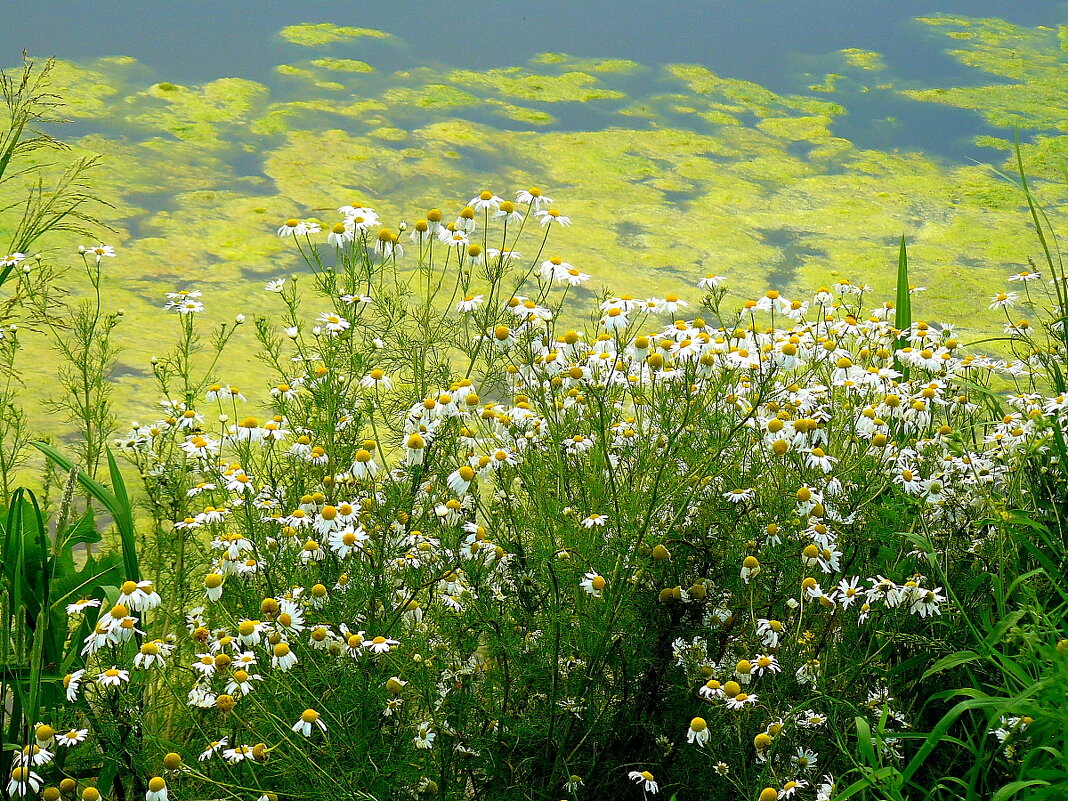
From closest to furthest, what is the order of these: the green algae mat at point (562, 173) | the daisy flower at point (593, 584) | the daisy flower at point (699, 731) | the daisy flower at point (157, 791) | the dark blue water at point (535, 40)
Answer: the daisy flower at point (157, 791) < the daisy flower at point (699, 731) < the daisy flower at point (593, 584) < the green algae mat at point (562, 173) < the dark blue water at point (535, 40)

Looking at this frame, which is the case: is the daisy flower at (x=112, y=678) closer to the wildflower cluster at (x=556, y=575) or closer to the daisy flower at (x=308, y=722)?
the wildflower cluster at (x=556, y=575)

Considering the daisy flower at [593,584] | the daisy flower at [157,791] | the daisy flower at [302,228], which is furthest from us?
the daisy flower at [302,228]

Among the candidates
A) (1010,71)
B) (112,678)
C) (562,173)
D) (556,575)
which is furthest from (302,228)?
(1010,71)

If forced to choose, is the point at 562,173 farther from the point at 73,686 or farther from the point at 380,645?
the point at 73,686

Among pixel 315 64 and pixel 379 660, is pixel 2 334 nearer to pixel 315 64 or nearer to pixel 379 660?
pixel 379 660

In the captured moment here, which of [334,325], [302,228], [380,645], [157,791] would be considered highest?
[302,228]

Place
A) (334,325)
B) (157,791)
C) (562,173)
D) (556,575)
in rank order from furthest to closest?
(562,173)
(334,325)
(556,575)
(157,791)

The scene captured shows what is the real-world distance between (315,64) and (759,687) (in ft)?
16.3

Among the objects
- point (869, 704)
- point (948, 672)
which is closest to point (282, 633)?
point (869, 704)

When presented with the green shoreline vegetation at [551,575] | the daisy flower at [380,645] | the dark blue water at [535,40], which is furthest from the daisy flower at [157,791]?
the dark blue water at [535,40]

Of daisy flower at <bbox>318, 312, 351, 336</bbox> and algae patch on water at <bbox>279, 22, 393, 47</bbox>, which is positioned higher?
algae patch on water at <bbox>279, 22, 393, 47</bbox>

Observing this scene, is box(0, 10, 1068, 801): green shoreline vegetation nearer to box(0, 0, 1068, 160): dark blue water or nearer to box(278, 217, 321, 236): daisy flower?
box(278, 217, 321, 236): daisy flower

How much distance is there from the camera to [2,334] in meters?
1.89

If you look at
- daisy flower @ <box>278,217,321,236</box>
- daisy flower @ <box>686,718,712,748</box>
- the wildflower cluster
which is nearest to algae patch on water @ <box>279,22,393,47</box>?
daisy flower @ <box>278,217,321,236</box>
